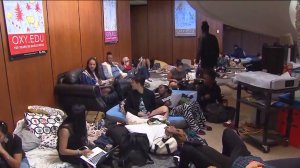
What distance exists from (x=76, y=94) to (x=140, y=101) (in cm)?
108

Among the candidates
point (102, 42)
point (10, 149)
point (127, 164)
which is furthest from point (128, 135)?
point (102, 42)

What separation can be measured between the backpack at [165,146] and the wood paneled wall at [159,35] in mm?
6520

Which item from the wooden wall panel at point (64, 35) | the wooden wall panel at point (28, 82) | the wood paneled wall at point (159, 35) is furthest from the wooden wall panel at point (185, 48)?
the wooden wall panel at point (28, 82)

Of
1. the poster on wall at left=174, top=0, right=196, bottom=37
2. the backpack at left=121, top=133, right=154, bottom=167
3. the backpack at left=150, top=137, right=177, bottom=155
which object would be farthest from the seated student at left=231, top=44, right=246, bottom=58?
the backpack at left=121, top=133, right=154, bottom=167

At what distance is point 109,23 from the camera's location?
6.32 metres

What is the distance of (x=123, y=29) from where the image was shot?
714 centimetres

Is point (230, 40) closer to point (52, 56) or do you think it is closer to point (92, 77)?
point (92, 77)

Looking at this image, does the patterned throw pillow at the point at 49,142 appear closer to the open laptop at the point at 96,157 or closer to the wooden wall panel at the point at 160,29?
the open laptop at the point at 96,157

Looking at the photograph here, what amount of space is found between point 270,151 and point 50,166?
237cm

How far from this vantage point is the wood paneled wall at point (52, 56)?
11.0 feet

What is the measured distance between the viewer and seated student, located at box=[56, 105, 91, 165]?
271cm

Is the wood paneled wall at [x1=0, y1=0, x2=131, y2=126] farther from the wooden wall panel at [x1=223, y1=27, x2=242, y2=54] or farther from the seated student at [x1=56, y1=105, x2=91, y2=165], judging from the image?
the wooden wall panel at [x1=223, y1=27, x2=242, y2=54]

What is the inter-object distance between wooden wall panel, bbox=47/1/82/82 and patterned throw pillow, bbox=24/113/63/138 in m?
0.93

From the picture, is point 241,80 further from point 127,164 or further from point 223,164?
point 127,164
